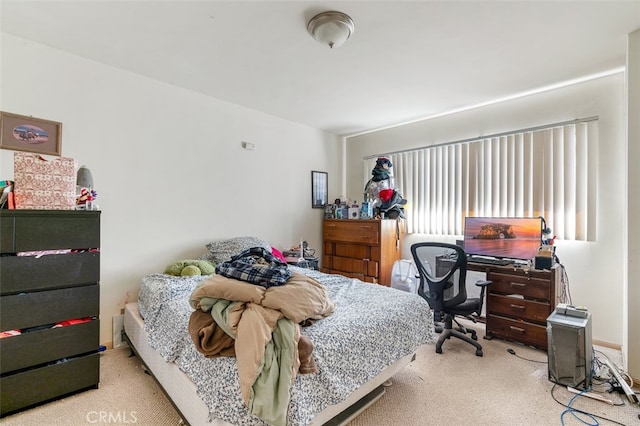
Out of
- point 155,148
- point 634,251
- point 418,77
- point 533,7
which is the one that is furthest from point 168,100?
point 634,251

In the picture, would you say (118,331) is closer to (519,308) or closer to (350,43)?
(350,43)

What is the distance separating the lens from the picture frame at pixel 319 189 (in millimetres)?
4480

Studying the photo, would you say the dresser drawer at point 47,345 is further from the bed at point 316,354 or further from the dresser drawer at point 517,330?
the dresser drawer at point 517,330

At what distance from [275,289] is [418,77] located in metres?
2.46

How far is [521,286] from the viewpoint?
109 inches

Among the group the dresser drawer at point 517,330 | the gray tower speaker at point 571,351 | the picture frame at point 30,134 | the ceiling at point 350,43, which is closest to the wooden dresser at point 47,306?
the picture frame at point 30,134

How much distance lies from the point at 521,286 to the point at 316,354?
2.39 m

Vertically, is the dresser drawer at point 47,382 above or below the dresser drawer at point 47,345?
below

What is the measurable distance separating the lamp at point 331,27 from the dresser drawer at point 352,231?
90.2 inches

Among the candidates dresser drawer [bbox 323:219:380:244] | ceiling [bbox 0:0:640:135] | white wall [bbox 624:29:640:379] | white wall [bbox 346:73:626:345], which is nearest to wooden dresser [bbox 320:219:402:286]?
dresser drawer [bbox 323:219:380:244]

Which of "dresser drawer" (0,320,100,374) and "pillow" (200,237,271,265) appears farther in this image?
"pillow" (200,237,271,265)

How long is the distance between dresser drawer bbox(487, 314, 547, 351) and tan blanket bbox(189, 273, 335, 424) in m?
2.30

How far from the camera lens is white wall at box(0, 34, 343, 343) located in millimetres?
2373

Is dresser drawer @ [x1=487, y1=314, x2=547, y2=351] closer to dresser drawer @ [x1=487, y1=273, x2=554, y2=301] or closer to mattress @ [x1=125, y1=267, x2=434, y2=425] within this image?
dresser drawer @ [x1=487, y1=273, x2=554, y2=301]
